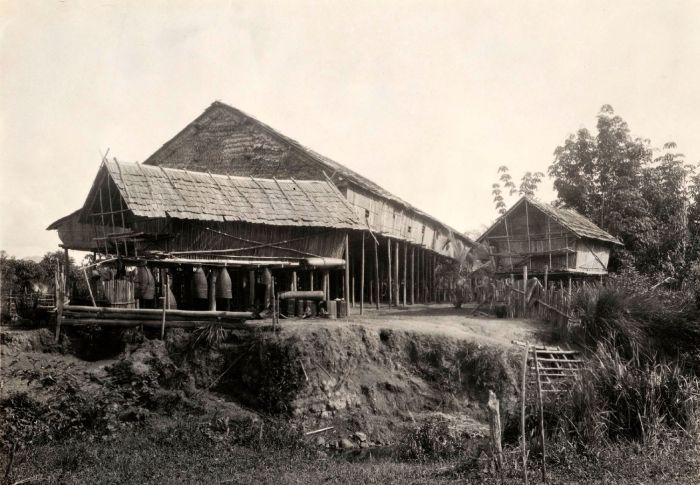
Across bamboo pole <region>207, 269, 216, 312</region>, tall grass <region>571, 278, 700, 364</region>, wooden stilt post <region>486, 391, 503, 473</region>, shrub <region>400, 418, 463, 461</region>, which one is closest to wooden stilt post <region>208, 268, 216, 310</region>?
bamboo pole <region>207, 269, 216, 312</region>

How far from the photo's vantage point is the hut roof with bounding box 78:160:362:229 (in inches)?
570

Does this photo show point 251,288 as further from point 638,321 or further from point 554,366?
point 638,321

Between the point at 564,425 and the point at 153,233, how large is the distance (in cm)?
1065

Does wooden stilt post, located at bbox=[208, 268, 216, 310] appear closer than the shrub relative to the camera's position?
No

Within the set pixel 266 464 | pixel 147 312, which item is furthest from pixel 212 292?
pixel 266 464

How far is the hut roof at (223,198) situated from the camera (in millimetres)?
14469

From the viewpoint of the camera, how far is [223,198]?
15.8 meters

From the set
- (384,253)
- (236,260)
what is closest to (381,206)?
(384,253)

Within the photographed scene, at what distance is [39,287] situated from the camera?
1073 inches

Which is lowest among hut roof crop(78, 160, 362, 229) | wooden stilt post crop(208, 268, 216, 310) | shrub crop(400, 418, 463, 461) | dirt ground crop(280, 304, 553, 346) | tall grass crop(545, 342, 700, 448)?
shrub crop(400, 418, 463, 461)

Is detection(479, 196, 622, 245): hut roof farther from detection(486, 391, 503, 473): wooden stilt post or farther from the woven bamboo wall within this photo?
detection(486, 391, 503, 473): wooden stilt post

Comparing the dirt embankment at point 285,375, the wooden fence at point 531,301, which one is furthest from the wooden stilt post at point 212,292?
the wooden fence at point 531,301

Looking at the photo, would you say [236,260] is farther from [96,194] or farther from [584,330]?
[584,330]

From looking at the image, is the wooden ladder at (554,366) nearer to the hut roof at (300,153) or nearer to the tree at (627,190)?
the hut roof at (300,153)
